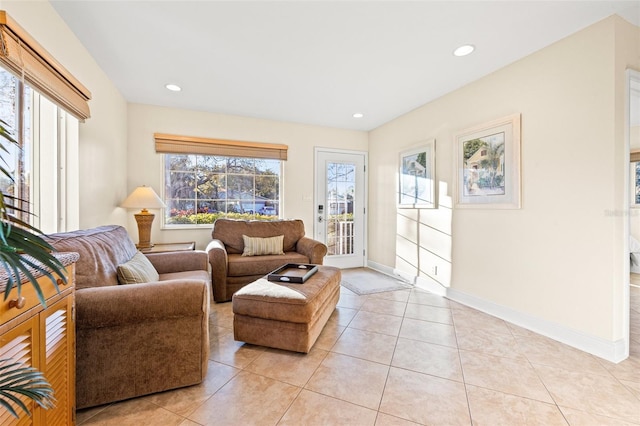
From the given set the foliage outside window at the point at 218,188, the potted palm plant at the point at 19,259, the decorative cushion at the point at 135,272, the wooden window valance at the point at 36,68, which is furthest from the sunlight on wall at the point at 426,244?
the wooden window valance at the point at 36,68

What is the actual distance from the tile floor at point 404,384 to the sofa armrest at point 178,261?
0.62 metres

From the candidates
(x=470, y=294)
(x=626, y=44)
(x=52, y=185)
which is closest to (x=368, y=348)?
(x=470, y=294)

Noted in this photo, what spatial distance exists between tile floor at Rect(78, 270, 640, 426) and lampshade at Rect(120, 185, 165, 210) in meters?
1.57

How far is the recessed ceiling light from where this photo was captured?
2258 millimetres

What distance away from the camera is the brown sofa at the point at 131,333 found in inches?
54.4

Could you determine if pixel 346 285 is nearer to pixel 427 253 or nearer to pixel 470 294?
pixel 427 253

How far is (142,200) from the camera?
3.01 m

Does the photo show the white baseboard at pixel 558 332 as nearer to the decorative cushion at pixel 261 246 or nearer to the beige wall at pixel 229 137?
the decorative cushion at pixel 261 246

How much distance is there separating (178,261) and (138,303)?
1.21m

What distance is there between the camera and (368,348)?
206cm

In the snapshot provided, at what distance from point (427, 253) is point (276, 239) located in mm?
1956

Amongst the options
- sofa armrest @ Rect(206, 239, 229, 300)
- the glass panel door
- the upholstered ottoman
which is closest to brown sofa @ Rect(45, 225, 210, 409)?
the upholstered ottoman

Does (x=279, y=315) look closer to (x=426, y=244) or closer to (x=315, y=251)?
(x=315, y=251)

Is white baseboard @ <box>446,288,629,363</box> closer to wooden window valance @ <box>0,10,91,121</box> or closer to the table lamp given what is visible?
the table lamp
